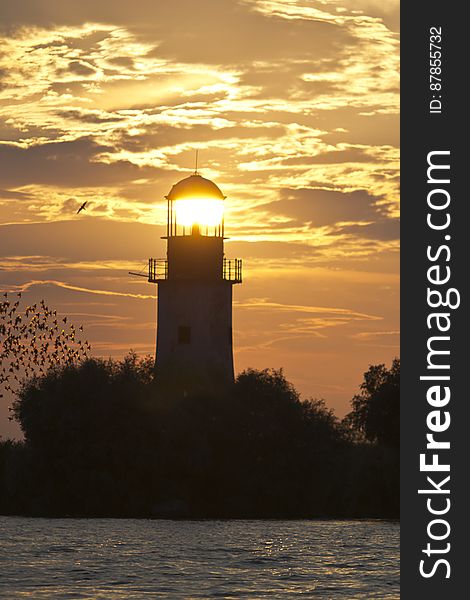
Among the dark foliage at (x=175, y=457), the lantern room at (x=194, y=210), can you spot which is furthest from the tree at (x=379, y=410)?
the lantern room at (x=194, y=210)

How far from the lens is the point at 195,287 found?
231 ft

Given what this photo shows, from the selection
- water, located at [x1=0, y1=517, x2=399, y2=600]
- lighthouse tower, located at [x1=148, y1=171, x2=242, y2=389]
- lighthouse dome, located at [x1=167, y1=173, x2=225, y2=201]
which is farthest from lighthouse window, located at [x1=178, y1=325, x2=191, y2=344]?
water, located at [x1=0, y1=517, x2=399, y2=600]

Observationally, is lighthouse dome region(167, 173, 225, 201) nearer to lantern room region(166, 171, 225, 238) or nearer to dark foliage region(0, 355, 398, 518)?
lantern room region(166, 171, 225, 238)

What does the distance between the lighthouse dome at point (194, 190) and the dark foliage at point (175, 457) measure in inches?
397

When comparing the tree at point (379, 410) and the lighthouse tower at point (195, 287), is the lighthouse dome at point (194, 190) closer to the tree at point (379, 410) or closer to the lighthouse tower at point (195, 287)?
the lighthouse tower at point (195, 287)

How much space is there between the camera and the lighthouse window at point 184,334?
70.8m

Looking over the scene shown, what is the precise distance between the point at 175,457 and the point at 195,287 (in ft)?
31.5

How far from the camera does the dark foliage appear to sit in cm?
6550

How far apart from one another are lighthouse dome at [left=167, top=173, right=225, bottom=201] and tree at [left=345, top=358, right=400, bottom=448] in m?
13.0

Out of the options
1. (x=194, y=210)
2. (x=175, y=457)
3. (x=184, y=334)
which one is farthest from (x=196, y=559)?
(x=194, y=210)

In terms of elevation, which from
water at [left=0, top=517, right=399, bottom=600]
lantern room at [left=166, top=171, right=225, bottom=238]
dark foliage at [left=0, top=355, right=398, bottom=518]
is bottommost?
water at [left=0, top=517, right=399, bottom=600]

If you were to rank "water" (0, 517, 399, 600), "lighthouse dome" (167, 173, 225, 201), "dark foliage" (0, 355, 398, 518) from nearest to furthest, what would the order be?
"water" (0, 517, 399, 600) → "dark foliage" (0, 355, 398, 518) → "lighthouse dome" (167, 173, 225, 201)

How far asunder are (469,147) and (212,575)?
56.1 ft

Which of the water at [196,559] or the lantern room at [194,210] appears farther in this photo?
the lantern room at [194,210]
